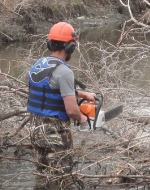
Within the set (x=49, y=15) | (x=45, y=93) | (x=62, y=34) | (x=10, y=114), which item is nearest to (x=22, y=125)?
(x=10, y=114)

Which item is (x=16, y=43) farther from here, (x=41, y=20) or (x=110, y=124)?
(x=110, y=124)

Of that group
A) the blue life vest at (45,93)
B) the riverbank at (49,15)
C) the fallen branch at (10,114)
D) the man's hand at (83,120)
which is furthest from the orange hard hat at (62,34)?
the riverbank at (49,15)

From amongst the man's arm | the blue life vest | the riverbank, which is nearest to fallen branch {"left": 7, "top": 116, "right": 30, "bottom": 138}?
the blue life vest

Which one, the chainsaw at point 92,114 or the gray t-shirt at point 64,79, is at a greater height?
the gray t-shirt at point 64,79

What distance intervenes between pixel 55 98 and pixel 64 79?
29cm

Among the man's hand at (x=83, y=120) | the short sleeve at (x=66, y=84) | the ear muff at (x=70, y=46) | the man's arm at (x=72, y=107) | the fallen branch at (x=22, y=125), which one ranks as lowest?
the fallen branch at (x=22, y=125)

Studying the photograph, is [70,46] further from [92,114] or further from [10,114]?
[10,114]

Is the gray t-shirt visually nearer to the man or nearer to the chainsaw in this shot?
the man

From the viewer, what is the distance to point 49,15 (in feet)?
100

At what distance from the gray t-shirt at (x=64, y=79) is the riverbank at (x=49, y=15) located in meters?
12.4

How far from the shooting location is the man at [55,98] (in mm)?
5875

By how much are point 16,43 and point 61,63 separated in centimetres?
1917

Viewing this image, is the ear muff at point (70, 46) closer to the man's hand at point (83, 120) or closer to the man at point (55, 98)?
the man at point (55, 98)

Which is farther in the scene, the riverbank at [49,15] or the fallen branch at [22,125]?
the riverbank at [49,15]
